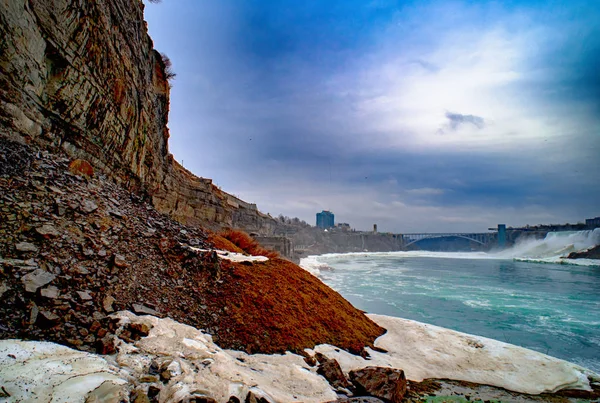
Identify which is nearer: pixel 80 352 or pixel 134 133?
pixel 80 352

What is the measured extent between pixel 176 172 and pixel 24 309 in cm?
1874

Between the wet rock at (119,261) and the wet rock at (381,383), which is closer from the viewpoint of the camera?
the wet rock at (381,383)

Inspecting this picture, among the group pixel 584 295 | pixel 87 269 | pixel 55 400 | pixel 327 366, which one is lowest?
pixel 584 295

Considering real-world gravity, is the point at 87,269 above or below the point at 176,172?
below

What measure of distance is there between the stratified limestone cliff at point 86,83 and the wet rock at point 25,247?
3098mm

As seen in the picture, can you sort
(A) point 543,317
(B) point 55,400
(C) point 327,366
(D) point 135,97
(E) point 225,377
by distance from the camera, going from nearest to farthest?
(B) point 55,400
(E) point 225,377
(C) point 327,366
(D) point 135,97
(A) point 543,317

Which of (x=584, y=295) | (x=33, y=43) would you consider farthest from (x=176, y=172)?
(x=584, y=295)

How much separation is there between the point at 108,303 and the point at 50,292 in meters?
0.60

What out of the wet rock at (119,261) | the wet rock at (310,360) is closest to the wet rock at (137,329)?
the wet rock at (119,261)

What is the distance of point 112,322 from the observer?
3316 millimetres

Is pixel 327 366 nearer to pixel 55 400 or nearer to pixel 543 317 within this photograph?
pixel 55 400

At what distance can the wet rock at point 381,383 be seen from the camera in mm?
3798

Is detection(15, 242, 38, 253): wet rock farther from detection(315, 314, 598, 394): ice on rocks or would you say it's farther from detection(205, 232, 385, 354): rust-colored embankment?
detection(315, 314, 598, 394): ice on rocks

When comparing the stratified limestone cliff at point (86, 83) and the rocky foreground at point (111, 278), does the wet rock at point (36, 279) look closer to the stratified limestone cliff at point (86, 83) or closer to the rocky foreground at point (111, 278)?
the rocky foreground at point (111, 278)
